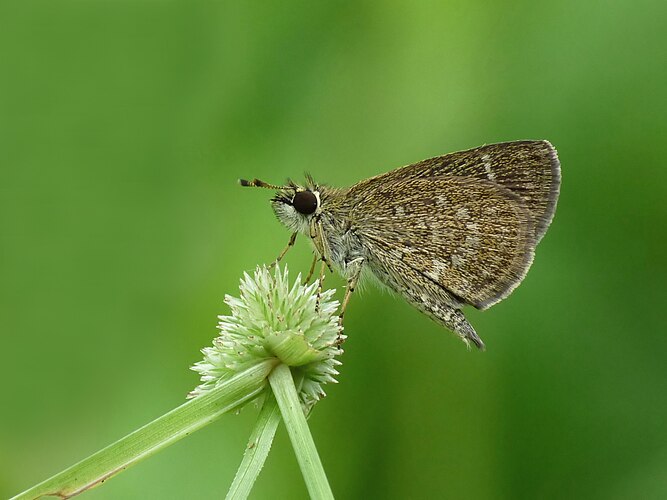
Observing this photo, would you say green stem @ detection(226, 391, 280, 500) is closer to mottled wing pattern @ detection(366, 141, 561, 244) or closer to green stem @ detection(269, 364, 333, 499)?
green stem @ detection(269, 364, 333, 499)

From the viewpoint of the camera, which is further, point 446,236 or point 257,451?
point 446,236

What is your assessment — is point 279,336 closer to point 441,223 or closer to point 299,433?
point 299,433

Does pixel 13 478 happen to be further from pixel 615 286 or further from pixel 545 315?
pixel 615 286

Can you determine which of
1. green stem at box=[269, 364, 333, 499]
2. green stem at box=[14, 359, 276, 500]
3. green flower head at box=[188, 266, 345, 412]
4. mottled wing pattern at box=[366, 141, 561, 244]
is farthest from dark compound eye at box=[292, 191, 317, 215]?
green stem at box=[14, 359, 276, 500]

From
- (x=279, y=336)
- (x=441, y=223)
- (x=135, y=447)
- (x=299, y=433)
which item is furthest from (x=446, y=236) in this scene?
(x=135, y=447)

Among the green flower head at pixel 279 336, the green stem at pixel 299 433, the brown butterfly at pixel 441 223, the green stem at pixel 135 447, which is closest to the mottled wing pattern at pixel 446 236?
the brown butterfly at pixel 441 223

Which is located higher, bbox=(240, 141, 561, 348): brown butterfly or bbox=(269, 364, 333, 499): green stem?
bbox=(240, 141, 561, 348): brown butterfly

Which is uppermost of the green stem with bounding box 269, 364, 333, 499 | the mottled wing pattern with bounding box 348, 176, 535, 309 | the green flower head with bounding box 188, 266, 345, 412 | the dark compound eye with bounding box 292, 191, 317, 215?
the dark compound eye with bounding box 292, 191, 317, 215
